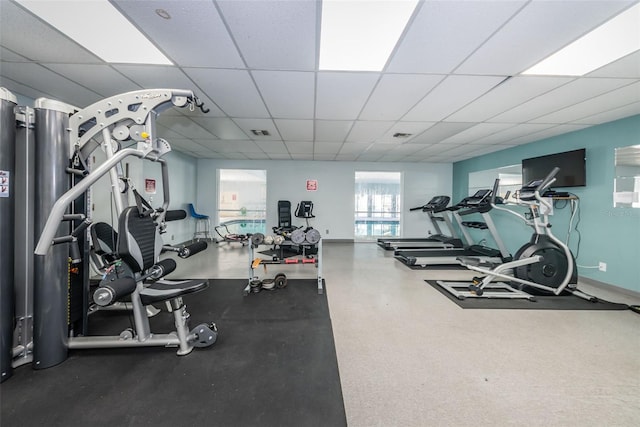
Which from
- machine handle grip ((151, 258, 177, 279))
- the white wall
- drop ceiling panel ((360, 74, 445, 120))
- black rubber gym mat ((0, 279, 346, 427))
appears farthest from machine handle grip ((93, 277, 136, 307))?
the white wall

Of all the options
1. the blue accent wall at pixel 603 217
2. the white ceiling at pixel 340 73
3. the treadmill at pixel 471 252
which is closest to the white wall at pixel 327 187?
the treadmill at pixel 471 252

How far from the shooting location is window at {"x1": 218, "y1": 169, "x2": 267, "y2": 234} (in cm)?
678

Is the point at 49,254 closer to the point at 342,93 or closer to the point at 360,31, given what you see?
the point at 360,31

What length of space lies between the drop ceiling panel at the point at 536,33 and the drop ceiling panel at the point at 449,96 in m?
0.17

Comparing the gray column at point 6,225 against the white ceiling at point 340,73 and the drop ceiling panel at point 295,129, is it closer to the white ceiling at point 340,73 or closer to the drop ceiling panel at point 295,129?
the white ceiling at point 340,73

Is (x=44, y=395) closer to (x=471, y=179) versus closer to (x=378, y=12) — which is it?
(x=378, y=12)

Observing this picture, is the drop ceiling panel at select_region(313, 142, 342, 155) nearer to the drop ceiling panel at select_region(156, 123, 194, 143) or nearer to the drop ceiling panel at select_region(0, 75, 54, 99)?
the drop ceiling panel at select_region(156, 123, 194, 143)

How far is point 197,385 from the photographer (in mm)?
1385

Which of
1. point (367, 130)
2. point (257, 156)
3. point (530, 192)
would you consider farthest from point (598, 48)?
point (257, 156)


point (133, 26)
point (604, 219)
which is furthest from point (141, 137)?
point (604, 219)

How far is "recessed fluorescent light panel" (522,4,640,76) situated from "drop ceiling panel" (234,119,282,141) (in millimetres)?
3158

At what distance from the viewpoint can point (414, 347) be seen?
1882 mm

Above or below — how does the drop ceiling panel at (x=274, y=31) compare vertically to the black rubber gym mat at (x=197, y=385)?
above

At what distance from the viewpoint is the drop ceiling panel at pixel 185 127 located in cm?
343
